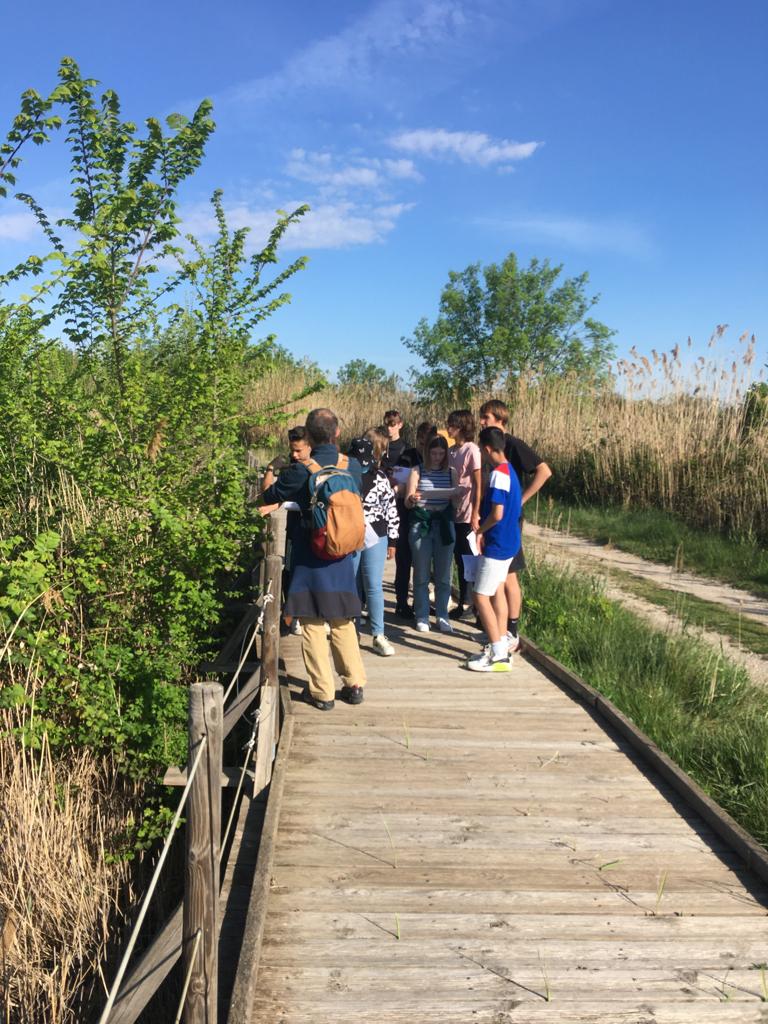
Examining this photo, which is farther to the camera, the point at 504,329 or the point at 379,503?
the point at 504,329

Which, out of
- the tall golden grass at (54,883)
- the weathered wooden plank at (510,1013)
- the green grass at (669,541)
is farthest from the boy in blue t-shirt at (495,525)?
the green grass at (669,541)

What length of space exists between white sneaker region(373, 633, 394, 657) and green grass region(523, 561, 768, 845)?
142 centimetres

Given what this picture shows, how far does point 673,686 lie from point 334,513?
9.86ft

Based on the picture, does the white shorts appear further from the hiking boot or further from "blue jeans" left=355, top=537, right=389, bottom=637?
the hiking boot

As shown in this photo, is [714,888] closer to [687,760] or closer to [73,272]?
[687,760]

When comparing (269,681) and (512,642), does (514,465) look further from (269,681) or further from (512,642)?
(269,681)

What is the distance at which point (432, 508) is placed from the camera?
6801 millimetres

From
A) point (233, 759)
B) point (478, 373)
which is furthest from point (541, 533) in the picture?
point (478, 373)

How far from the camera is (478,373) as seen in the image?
39.7 m

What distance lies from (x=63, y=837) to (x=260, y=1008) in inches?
98.2

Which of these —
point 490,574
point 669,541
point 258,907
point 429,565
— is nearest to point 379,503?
point 429,565

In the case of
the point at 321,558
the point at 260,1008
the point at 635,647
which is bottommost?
the point at 260,1008

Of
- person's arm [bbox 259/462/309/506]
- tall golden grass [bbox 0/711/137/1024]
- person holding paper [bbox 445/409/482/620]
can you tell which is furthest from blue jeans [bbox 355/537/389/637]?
tall golden grass [bbox 0/711/137/1024]

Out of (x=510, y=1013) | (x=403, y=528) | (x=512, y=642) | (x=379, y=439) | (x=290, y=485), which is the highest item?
(x=379, y=439)
